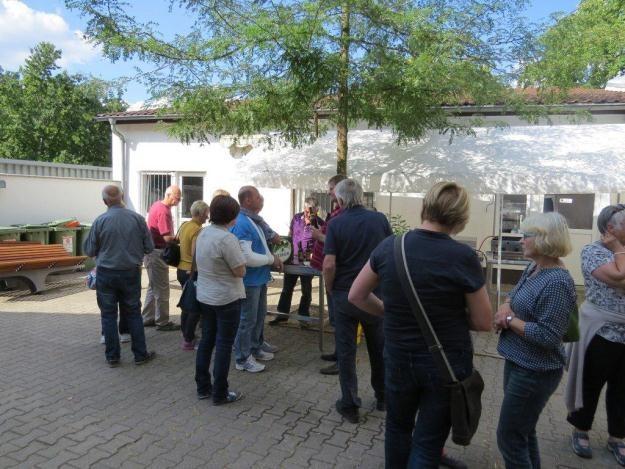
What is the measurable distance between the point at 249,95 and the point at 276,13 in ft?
3.00

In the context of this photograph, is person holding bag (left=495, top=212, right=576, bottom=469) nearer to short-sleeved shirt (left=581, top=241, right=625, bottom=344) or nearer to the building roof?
short-sleeved shirt (left=581, top=241, right=625, bottom=344)

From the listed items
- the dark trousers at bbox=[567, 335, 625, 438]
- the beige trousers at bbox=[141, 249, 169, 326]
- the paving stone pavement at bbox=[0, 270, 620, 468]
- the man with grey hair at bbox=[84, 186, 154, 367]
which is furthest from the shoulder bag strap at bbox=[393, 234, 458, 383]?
the beige trousers at bbox=[141, 249, 169, 326]

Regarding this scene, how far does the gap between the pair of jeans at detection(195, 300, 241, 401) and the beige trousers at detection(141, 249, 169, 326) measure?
2.12 m

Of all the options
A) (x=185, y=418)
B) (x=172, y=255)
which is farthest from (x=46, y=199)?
(x=185, y=418)

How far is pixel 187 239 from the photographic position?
529cm

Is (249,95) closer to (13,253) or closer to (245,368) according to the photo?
(245,368)

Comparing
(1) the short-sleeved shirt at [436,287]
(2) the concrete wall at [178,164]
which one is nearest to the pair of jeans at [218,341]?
(1) the short-sleeved shirt at [436,287]

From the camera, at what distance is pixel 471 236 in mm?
9461

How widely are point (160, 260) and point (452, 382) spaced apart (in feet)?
14.5

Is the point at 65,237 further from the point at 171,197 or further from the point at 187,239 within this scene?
the point at 187,239

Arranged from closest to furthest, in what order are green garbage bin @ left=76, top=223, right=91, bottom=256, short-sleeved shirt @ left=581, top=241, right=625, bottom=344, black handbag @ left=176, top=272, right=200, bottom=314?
1. short-sleeved shirt @ left=581, top=241, right=625, bottom=344
2. black handbag @ left=176, top=272, right=200, bottom=314
3. green garbage bin @ left=76, top=223, right=91, bottom=256

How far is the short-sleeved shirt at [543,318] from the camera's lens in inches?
89.0

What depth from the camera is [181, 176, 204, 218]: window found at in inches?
448

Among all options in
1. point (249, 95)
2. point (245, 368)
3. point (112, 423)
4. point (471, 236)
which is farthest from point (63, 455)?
point (471, 236)
